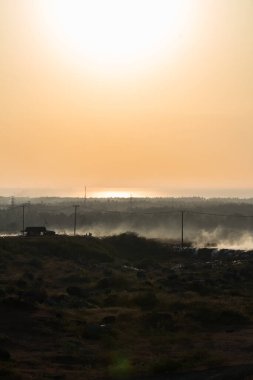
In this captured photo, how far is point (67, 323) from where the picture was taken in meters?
35.2

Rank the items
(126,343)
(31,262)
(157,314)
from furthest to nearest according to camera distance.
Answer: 1. (31,262)
2. (157,314)
3. (126,343)

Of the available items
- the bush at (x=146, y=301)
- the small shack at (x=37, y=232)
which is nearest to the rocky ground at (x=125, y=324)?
the bush at (x=146, y=301)

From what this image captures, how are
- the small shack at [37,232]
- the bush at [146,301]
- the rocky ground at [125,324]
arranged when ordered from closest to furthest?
the rocky ground at [125,324], the bush at [146,301], the small shack at [37,232]

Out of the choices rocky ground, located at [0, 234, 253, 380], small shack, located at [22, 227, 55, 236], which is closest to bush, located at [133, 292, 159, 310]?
rocky ground, located at [0, 234, 253, 380]

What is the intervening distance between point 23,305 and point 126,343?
29.1ft

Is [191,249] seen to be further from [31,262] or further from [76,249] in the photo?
[31,262]

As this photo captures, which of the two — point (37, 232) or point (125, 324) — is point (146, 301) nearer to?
point (125, 324)

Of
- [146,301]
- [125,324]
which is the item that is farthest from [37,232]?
[125,324]

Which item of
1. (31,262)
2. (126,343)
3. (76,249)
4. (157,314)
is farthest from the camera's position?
(76,249)

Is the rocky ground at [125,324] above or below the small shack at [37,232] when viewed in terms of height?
below

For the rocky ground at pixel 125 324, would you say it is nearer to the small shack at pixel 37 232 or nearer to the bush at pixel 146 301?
the bush at pixel 146 301

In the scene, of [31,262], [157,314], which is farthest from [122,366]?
[31,262]

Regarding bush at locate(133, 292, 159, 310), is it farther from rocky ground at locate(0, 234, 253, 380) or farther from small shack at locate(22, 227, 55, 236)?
small shack at locate(22, 227, 55, 236)

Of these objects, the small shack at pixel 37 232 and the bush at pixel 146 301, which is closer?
the bush at pixel 146 301
